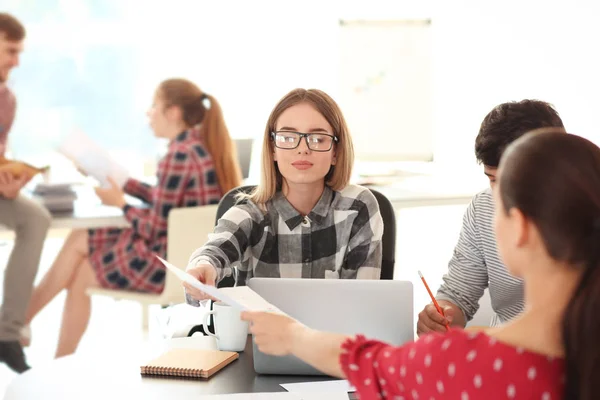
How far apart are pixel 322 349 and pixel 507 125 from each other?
759mm

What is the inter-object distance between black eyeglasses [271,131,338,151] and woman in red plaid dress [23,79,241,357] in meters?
1.87

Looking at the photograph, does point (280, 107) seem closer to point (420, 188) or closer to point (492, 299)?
point (492, 299)

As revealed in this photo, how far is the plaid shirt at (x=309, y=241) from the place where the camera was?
1.77 metres

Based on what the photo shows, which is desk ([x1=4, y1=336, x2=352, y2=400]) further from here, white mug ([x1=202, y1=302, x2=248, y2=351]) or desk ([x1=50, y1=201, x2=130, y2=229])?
desk ([x1=50, y1=201, x2=130, y2=229])

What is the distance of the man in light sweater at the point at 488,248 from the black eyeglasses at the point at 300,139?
0.36 metres

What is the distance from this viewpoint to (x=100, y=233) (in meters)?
3.63

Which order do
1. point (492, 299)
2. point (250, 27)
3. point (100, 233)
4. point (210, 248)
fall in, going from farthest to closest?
point (250, 27), point (100, 233), point (492, 299), point (210, 248)

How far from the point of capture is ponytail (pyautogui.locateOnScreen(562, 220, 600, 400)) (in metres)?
0.80

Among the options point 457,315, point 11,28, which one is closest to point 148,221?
point 11,28

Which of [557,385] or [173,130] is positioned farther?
[173,130]

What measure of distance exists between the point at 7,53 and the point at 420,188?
7.21 feet

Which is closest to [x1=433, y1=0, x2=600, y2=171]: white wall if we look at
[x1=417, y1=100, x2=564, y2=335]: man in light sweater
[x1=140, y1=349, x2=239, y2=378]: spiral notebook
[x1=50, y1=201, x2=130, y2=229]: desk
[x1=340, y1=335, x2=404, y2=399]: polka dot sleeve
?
[x1=50, y1=201, x2=130, y2=229]: desk

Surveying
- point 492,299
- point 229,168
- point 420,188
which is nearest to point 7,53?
point 229,168

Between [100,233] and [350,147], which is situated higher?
[350,147]
